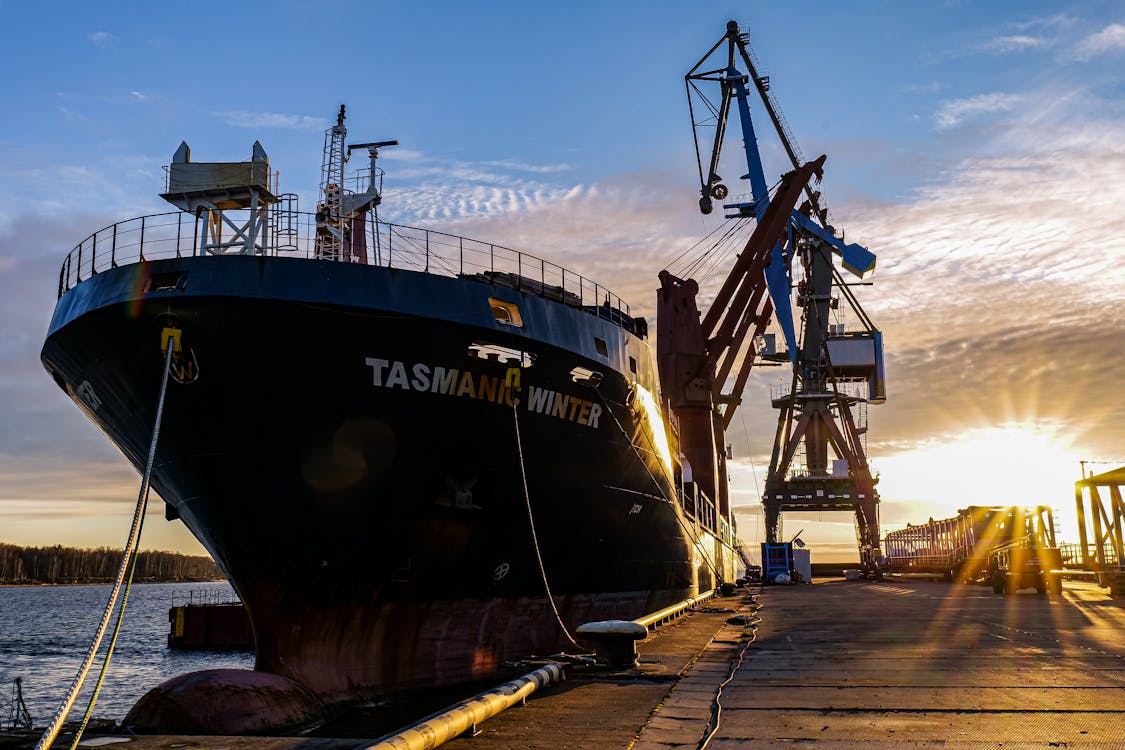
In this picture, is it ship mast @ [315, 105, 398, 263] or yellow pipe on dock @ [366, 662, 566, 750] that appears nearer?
yellow pipe on dock @ [366, 662, 566, 750]

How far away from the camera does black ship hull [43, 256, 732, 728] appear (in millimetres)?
12250

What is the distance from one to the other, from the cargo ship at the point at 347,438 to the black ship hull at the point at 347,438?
3 centimetres

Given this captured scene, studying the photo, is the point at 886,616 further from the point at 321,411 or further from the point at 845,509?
the point at 845,509

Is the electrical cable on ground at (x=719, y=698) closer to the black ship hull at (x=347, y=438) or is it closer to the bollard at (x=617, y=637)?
the bollard at (x=617, y=637)

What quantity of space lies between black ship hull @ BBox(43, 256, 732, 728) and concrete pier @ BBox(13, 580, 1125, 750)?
339cm

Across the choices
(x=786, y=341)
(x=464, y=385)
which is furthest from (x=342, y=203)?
(x=786, y=341)

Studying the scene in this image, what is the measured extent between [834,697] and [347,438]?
7540mm

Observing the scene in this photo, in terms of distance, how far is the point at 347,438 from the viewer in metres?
12.6

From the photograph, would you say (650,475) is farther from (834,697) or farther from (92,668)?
(92,668)

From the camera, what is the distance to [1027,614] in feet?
58.8

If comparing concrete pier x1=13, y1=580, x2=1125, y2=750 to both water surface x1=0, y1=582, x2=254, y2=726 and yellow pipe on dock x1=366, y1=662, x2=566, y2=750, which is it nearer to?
yellow pipe on dock x1=366, y1=662, x2=566, y2=750

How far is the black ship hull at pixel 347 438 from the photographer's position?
40.2 ft

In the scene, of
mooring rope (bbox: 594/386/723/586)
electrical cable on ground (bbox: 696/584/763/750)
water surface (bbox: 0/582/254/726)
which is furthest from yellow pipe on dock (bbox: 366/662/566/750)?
water surface (bbox: 0/582/254/726)

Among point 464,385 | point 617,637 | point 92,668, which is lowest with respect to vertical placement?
point 92,668
